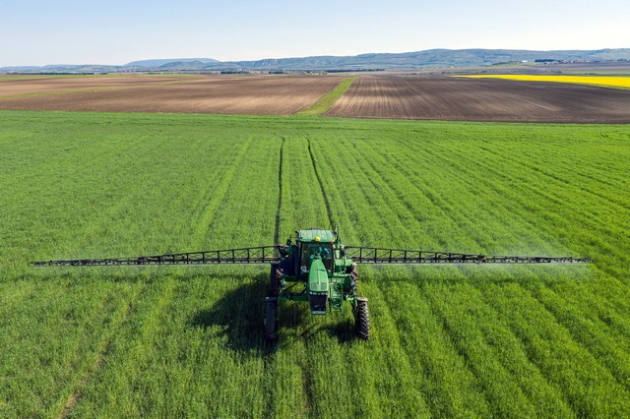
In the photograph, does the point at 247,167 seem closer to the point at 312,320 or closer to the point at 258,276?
the point at 258,276

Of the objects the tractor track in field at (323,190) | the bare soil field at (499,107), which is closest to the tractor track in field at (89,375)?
the tractor track in field at (323,190)

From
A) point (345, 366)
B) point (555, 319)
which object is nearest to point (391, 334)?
point (345, 366)

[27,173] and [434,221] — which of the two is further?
[27,173]

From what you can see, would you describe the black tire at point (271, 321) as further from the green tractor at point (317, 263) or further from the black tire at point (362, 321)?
the black tire at point (362, 321)

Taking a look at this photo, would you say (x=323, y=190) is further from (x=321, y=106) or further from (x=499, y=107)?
(x=499, y=107)

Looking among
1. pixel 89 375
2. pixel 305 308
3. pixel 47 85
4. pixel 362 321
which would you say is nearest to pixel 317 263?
pixel 305 308

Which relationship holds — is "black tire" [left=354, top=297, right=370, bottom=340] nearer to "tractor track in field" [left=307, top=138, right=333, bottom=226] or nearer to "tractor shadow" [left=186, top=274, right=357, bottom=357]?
"tractor shadow" [left=186, top=274, right=357, bottom=357]
